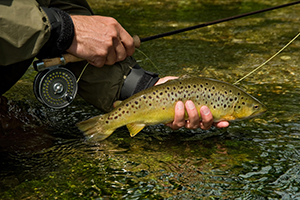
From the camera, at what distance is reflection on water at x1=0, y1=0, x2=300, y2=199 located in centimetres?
205

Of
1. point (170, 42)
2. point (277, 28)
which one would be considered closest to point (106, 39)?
point (170, 42)

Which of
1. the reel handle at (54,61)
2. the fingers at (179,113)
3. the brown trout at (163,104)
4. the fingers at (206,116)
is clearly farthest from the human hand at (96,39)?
the fingers at (206,116)

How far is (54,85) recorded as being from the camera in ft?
8.43

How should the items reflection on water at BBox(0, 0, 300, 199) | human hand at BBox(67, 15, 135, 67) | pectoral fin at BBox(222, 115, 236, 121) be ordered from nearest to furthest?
reflection on water at BBox(0, 0, 300, 199), human hand at BBox(67, 15, 135, 67), pectoral fin at BBox(222, 115, 236, 121)

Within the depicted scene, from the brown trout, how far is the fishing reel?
287 millimetres

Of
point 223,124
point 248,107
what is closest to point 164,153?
point 223,124

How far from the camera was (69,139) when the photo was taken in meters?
2.64

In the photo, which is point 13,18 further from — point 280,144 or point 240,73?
point 240,73

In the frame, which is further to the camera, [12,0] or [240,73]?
[240,73]

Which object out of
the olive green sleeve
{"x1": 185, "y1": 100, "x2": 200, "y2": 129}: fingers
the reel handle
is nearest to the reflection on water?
→ {"x1": 185, "y1": 100, "x2": 200, "y2": 129}: fingers

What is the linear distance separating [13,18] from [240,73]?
98.7 inches

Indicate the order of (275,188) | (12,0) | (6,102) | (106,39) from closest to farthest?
(275,188)
(12,0)
(106,39)
(6,102)

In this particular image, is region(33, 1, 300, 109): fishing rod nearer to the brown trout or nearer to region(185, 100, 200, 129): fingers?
the brown trout

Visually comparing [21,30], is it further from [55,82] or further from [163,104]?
[163,104]
